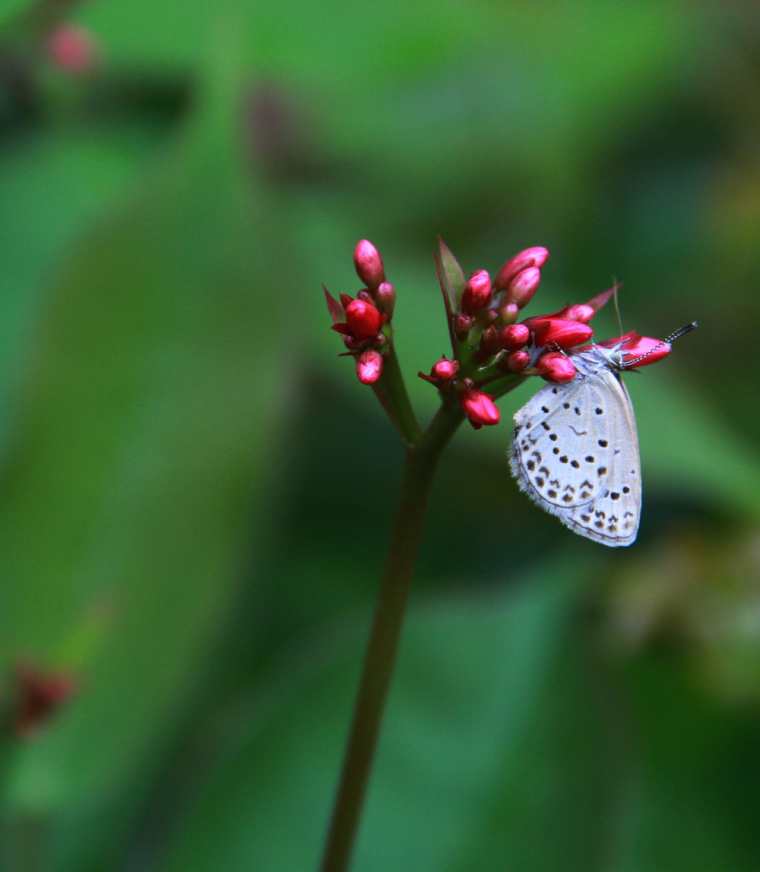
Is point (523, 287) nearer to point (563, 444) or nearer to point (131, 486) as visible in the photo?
point (563, 444)

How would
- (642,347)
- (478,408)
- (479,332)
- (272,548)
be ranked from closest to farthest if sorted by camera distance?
(478,408) → (479,332) → (642,347) → (272,548)

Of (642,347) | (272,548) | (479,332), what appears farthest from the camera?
(272,548)

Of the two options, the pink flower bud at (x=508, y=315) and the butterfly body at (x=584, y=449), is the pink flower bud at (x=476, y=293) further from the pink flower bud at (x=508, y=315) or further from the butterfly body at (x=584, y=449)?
the butterfly body at (x=584, y=449)

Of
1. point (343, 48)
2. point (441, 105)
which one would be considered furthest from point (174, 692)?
point (441, 105)

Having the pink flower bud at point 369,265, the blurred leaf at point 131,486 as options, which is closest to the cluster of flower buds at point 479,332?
the pink flower bud at point 369,265

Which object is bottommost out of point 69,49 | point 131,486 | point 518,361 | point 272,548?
point 272,548

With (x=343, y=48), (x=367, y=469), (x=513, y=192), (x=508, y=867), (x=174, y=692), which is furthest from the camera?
(x=513, y=192)

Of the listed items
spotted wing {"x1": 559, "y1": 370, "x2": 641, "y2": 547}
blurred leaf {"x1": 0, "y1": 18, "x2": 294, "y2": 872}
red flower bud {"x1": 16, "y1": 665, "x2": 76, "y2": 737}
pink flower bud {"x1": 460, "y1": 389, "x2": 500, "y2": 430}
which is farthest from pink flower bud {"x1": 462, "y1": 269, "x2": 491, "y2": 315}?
red flower bud {"x1": 16, "y1": 665, "x2": 76, "y2": 737}

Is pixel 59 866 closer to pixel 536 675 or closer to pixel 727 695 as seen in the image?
pixel 536 675

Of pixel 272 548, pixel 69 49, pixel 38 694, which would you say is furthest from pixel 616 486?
pixel 69 49
